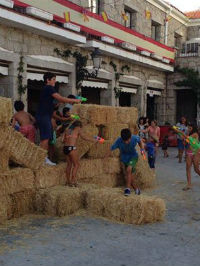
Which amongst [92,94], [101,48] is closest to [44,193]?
[101,48]

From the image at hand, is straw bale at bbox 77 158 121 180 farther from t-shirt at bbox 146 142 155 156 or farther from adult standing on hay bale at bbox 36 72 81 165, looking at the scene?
t-shirt at bbox 146 142 155 156

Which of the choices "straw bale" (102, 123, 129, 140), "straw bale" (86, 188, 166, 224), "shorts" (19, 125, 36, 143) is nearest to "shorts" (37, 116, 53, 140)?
"shorts" (19, 125, 36, 143)

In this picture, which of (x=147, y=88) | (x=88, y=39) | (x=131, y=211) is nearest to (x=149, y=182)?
(x=131, y=211)

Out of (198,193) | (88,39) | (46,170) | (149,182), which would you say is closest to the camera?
(46,170)

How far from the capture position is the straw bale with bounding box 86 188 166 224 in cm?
570

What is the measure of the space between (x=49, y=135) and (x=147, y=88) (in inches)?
569

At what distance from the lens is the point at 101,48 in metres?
14.8

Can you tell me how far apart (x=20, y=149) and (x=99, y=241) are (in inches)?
86.9

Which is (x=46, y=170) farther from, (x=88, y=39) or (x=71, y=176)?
(x=88, y=39)

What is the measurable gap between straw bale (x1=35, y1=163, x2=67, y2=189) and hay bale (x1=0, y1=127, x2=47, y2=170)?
0.16 meters

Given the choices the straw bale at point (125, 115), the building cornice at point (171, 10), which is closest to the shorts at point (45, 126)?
the straw bale at point (125, 115)

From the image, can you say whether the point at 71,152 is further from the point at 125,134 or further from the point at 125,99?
the point at 125,99

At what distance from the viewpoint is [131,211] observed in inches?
225

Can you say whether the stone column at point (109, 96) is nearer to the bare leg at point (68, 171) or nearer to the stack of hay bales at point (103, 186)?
the stack of hay bales at point (103, 186)
